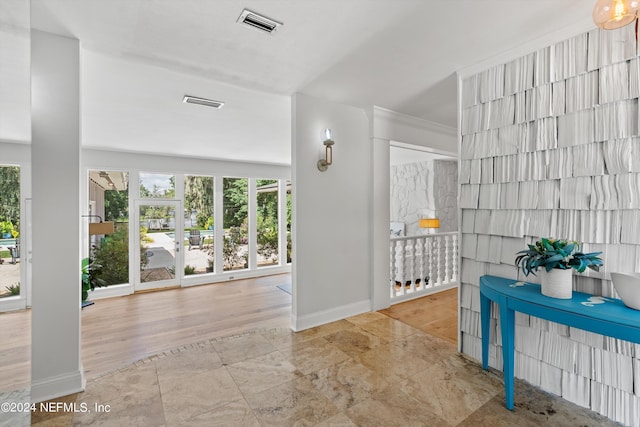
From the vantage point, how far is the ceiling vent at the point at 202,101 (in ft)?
10.5

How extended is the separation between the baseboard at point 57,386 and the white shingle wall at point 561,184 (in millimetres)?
3127

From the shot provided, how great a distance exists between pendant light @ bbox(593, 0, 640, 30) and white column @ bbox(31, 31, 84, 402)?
324cm

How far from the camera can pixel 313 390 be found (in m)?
2.26

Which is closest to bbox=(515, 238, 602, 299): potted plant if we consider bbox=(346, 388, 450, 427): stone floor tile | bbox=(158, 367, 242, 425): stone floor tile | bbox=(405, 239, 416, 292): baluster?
bbox=(346, 388, 450, 427): stone floor tile

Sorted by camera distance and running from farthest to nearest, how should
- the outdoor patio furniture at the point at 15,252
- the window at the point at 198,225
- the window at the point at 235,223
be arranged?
1. the window at the point at 235,223
2. the window at the point at 198,225
3. the outdoor patio furniture at the point at 15,252

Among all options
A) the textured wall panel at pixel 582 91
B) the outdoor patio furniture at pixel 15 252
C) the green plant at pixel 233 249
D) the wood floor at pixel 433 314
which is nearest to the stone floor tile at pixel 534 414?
the wood floor at pixel 433 314

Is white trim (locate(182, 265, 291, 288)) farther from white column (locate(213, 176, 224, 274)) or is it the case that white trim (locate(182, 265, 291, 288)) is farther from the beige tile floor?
the beige tile floor

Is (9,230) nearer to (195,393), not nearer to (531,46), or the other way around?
(195,393)

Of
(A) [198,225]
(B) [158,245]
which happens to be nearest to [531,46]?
(A) [198,225]

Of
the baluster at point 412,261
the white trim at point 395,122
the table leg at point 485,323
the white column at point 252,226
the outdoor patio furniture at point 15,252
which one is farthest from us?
the white column at point 252,226

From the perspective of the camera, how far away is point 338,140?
3627 millimetres

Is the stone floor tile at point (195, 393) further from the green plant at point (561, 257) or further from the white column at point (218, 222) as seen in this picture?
the white column at point (218, 222)

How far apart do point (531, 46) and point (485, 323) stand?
7.05 feet

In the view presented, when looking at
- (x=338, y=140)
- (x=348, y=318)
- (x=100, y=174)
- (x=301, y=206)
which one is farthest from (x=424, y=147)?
(x=100, y=174)
